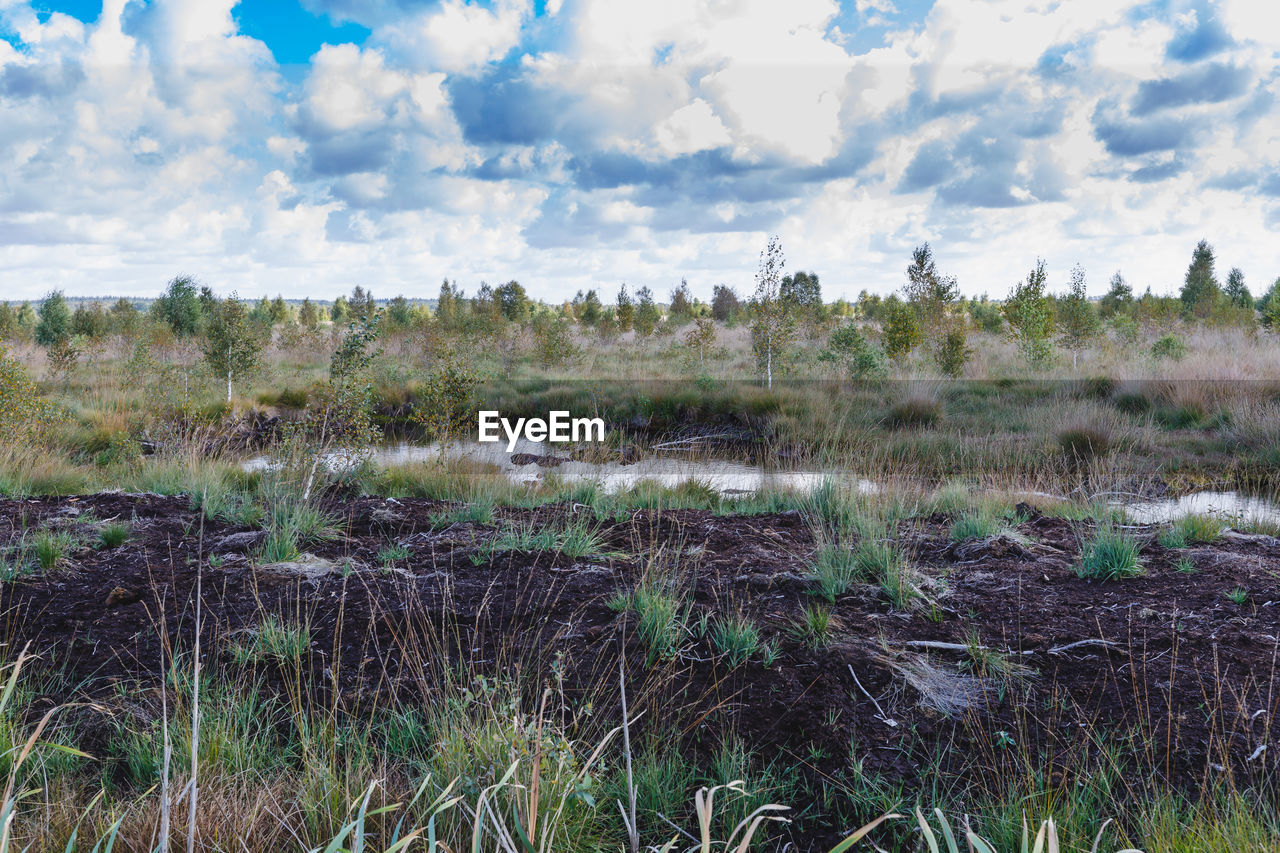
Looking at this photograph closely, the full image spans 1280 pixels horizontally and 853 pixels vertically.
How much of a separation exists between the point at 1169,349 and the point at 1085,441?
10739 mm

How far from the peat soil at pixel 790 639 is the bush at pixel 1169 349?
57.5ft

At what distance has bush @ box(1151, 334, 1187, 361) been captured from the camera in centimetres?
A: 1914

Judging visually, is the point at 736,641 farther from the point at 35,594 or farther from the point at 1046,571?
the point at 35,594

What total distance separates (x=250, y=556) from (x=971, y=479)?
8.75 meters

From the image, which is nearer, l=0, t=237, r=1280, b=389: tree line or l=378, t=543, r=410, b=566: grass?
l=378, t=543, r=410, b=566: grass

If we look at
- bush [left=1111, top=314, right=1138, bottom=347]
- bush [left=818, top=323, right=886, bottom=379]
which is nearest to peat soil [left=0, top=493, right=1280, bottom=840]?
bush [left=818, top=323, right=886, bottom=379]

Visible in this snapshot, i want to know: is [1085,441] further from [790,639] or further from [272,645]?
[272,645]

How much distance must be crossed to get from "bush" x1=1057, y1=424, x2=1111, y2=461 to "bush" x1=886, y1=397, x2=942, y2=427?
2716 millimetres

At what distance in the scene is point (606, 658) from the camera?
3092 mm

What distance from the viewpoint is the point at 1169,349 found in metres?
19.6

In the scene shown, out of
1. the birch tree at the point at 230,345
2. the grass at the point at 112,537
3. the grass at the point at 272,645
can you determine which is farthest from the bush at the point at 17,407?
the grass at the point at 272,645

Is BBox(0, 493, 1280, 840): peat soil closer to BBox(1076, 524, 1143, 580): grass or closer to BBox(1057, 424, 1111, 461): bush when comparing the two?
BBox(1076, 524, 1143, 580): grass

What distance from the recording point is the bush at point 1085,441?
37.6 ft

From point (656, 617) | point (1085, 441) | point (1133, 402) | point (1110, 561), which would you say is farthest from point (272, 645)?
point (1133, 402)
